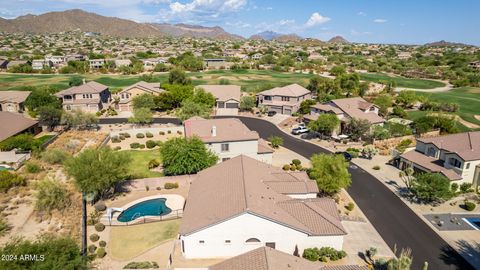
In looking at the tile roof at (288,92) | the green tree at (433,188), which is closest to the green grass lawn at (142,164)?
the green tree at (433,188)

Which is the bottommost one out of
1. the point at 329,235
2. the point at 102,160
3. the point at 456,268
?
the point at 456,268

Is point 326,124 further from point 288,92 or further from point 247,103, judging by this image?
point 247,103

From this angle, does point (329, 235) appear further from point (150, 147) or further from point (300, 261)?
point (150, 147)

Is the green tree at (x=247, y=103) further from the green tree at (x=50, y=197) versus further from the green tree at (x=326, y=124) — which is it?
the green tree at (x=50, y=197)

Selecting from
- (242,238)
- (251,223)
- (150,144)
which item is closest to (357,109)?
(150,144)

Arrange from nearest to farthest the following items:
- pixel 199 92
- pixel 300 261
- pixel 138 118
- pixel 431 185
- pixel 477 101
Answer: pixel 300 261 < pixel 431 185 < pixel 138 118 < pixel 199 92 < pixel 477 101

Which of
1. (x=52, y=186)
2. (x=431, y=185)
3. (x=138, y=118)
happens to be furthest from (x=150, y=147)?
(x=431, y=185)

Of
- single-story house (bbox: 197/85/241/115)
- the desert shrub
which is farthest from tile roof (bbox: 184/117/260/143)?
single-story house (bbox: 197/85/241/115)
